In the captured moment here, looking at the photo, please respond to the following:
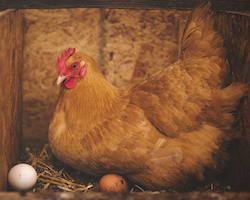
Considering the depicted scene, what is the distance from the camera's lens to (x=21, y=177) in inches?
63.6

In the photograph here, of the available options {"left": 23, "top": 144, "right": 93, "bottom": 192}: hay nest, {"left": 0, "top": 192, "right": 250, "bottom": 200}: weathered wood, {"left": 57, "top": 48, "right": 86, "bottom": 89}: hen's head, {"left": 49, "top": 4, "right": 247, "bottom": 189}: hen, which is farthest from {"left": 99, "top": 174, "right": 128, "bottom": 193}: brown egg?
{"left": 57, "top": 48, "right": 86, "bottom": 89}: hen's head

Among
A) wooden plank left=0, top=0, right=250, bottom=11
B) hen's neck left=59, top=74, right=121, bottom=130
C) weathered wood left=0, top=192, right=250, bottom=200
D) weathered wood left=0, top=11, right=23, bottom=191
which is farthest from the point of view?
hen's neck left=59, top=74, right=121, bottom=130

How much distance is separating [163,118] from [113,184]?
1.64ft

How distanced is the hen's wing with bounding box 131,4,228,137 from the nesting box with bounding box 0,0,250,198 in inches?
3.7

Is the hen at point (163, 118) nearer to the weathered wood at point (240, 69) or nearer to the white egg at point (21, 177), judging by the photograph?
the weathered wood at point (240, 69)

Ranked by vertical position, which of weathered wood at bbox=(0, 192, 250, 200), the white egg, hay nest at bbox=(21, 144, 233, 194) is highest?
weathered wood at bbox=(0, 192, 250, 200)

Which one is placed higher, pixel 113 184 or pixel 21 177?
pixel 21 177

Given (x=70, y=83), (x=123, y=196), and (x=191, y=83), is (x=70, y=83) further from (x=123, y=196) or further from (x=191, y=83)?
(x=123, y=196)

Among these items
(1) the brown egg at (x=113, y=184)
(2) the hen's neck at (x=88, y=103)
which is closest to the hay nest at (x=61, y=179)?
(1) the brown egg at (x=113, y=184)

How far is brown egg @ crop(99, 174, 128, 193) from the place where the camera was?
1.69 m

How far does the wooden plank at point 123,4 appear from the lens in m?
1.67

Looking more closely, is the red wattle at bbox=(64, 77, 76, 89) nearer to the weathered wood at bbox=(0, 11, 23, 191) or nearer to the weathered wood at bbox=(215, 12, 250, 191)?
the weathered wood at bbox=(0, 11, 23, 191)

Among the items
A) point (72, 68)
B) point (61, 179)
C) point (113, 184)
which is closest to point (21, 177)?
point (61, 179)

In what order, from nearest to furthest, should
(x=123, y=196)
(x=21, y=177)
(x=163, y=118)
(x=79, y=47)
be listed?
(x=123, y=196) → (x=21, y=177) → (x=163, y=118) → (x=79, y=47)
